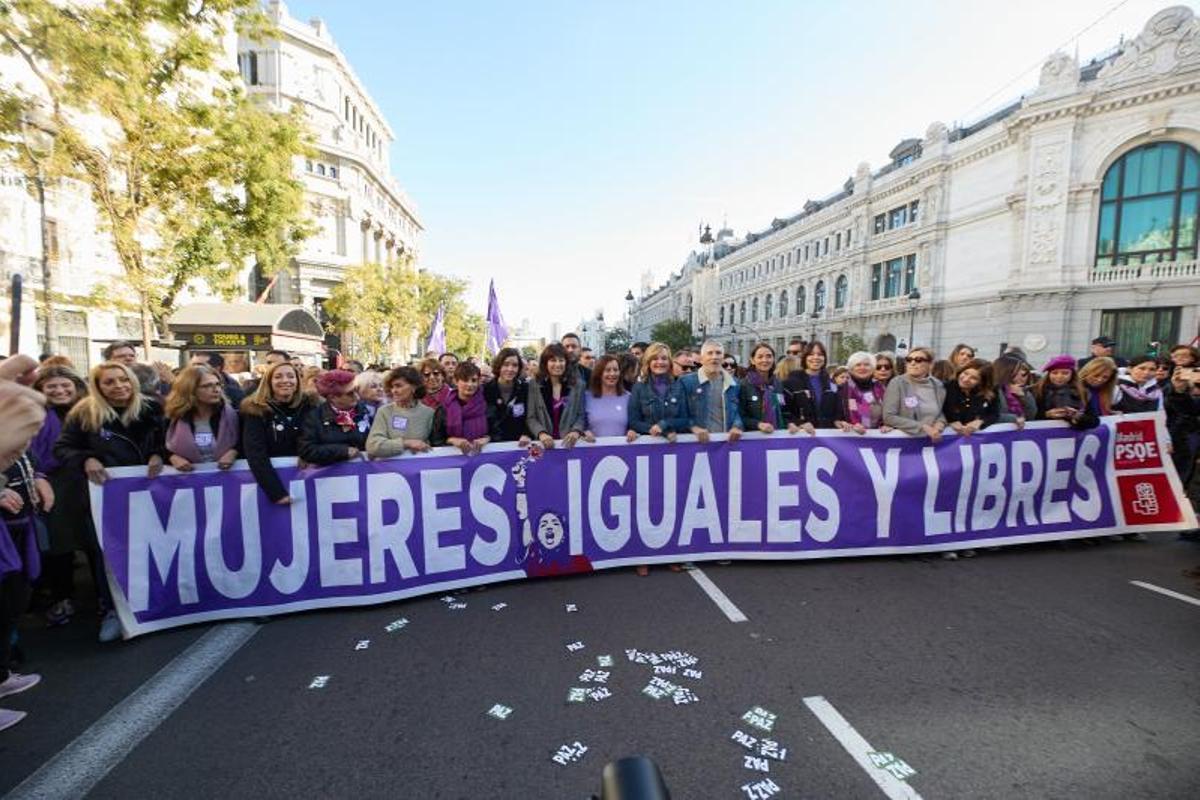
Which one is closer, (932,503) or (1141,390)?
(932,503)

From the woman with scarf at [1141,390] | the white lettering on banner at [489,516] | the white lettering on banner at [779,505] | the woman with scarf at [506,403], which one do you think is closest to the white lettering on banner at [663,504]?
the white lettering on banner at [779,505]

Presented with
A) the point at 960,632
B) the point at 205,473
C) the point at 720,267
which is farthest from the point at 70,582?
the point at 720,267

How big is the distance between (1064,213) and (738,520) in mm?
37935

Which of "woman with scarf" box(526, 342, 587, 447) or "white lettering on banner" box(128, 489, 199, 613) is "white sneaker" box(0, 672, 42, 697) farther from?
"woman with scarf" box(526, 342, 587, 447)

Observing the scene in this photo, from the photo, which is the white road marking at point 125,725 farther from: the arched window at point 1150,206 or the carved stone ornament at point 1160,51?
the carved stone ornament at point 1160,51

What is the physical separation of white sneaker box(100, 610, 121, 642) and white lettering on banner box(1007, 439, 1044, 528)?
25.9 feet

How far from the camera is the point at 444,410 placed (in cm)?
512

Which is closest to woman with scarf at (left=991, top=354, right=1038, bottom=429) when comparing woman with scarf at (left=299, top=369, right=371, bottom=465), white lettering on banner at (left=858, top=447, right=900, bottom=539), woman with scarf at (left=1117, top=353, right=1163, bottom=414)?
woman with scarf at (left=1117, top=353, right=1163, bottom=414)

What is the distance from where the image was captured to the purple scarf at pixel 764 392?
5.84 metres

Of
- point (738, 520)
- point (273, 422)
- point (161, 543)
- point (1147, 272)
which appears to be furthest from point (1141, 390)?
point (1147, 272)

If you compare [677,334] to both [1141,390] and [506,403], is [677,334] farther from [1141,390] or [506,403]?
[506,403]

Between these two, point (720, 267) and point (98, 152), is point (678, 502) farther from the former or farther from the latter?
point (720, 267)

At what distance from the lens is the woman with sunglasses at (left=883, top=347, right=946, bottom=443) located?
543 cm

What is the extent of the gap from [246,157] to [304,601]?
36.7 ft
